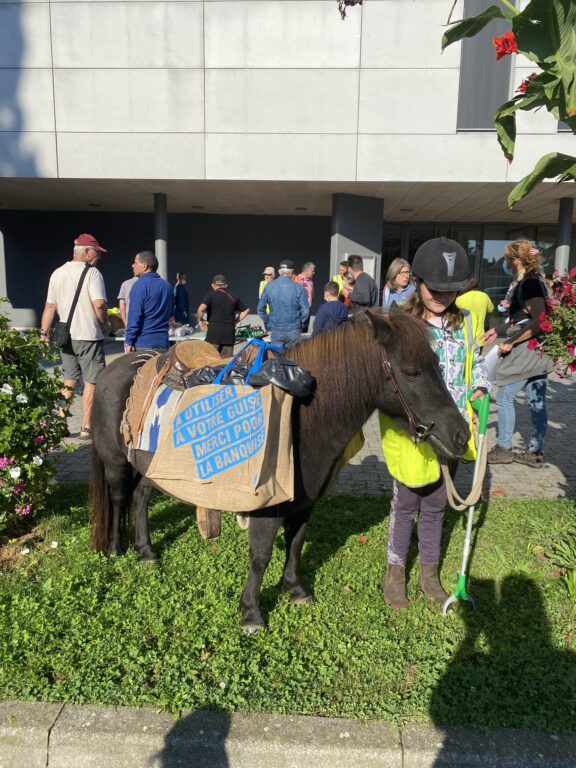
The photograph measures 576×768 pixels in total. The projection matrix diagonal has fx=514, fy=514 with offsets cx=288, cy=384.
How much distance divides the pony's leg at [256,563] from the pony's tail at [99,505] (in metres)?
1.19

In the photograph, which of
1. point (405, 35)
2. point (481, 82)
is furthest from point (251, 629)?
point (481, 82)

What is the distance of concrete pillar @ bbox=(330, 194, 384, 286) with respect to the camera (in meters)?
13.3

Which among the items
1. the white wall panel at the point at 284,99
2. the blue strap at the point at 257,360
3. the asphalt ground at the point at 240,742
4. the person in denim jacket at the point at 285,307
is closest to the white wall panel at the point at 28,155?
the white wall panel at the point at 284,99

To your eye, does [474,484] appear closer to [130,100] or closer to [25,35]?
[130,100]

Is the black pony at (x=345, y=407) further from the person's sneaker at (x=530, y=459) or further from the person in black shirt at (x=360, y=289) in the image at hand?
the person in black shirt at (x=360, y=289)

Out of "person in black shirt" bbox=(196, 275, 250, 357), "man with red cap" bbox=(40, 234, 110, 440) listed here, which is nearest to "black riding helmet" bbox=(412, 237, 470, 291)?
"man with red cap" bbox=(40, 234, 110, 440)

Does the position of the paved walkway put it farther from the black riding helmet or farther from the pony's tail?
the black riding helmet

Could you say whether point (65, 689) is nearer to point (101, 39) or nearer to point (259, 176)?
point (259, 176)

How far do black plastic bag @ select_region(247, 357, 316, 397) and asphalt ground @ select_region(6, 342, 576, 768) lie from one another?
1.41m

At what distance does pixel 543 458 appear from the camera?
5602mm

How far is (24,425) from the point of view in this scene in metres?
3.41

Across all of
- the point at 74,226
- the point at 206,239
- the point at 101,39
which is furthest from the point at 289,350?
the point at 74,226

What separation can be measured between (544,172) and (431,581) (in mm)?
2312

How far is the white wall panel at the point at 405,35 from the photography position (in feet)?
35.9
